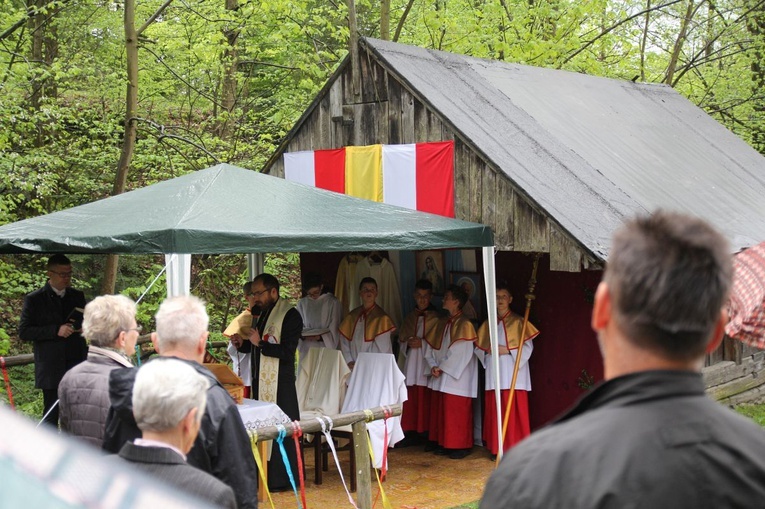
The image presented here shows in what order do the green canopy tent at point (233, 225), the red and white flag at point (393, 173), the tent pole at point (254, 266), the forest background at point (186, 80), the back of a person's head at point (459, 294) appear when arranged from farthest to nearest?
the forest background at point (186, 80)
the tent pole at point (254, 266)
the back of a person's head at point (459, 294)
the red and white flag at point (393, 173)
the green canopy tent at point (233, 225)

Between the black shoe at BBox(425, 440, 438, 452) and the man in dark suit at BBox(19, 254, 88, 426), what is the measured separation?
3.48 metres

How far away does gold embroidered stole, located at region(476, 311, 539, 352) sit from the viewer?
27.2 feet

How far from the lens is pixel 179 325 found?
3727mm

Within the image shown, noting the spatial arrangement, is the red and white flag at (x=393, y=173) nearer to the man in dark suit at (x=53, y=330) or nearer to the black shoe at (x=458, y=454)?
the black shoe at (x=458, y=454)

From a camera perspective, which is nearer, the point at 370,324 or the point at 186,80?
the point at 370,324

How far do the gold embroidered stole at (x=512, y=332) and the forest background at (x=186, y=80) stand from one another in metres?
3.80

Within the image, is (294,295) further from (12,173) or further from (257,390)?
(257,390)

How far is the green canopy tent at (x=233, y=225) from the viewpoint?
577 centimetres

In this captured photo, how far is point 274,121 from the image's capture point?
52.0 feet

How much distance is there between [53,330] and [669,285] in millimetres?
6603

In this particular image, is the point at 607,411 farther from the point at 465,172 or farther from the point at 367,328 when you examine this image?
the point at 367,328

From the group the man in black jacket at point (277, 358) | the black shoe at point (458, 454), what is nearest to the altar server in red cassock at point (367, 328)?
the black shoe at point (458, 454)

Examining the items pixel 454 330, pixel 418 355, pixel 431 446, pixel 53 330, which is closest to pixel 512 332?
pixel 454 330

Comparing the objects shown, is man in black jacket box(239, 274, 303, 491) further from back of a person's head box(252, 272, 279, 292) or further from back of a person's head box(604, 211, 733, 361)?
back of a person's head box(604, 211, 733, 361)
